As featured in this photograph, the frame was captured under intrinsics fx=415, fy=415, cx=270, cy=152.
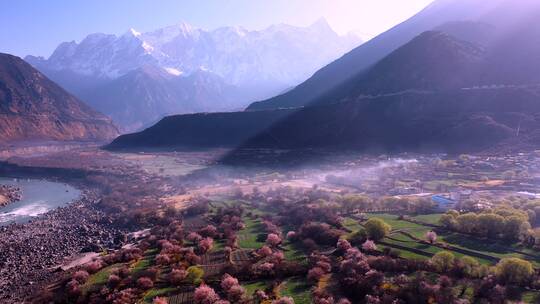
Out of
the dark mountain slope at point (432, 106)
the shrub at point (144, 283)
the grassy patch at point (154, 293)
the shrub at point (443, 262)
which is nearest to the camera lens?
the shrub at point (443, 262)

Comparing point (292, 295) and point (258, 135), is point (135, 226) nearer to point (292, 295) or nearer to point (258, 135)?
point (292, 295)

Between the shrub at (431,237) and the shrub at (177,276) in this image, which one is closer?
the shrub at (177,276)

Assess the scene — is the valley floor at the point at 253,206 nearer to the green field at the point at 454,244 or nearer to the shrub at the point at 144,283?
the green field at the point at 454,244

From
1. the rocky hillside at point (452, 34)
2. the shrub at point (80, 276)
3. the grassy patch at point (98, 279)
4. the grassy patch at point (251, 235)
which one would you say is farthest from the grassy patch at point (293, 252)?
the rocky hillside at point (452, 34)

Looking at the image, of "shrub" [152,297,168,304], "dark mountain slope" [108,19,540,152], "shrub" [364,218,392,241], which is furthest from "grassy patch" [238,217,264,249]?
"dark mountain slope" [108,19,540,152]

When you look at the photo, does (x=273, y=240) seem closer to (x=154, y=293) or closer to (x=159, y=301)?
(x=154, y=293)

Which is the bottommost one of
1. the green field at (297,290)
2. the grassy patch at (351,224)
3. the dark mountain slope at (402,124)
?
the green field at (297,290)

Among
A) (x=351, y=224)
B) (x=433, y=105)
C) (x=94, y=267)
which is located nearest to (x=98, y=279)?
(x=94, y=267)
